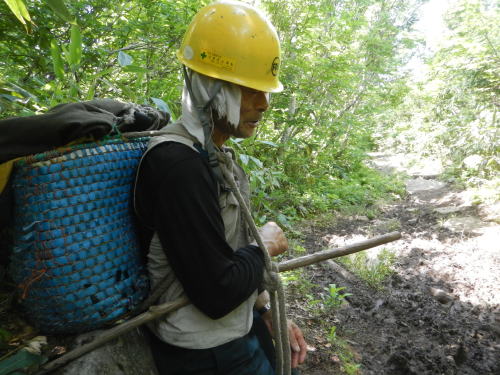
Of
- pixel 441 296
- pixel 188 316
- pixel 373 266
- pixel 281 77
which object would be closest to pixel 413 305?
pixel 441 296

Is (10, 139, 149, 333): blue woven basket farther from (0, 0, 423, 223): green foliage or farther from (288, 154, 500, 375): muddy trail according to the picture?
(288, 154, 500, 375): muddy trail

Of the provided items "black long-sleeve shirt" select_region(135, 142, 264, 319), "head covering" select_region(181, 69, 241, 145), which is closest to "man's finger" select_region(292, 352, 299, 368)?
"black long-sleeve shirt" select_region(135, 142, 264, 319)

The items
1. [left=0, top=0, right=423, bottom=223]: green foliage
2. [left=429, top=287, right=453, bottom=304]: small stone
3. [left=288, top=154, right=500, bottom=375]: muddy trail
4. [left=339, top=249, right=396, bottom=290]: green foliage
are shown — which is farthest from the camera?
[left=339, top=249, right=396, bottom=290]: green foliage

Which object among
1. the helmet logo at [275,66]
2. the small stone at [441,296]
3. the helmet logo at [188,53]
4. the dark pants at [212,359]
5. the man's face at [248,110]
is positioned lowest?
the small stone at [441,296]

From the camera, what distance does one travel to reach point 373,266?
15.0 ft

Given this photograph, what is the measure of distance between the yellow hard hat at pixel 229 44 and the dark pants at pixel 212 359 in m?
1.10

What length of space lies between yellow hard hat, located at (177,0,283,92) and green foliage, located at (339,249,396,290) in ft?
12.0

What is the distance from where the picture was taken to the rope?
128 centimetres

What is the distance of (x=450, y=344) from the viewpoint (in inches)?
122

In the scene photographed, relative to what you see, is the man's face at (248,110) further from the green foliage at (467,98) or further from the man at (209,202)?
the green foliage at (467,98)

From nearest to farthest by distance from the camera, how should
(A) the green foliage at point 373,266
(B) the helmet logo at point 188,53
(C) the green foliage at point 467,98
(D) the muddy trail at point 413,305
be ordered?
(B) the helmet logo at point 188,53, (D) the muddy trail at point 413,305, (A) the green foliage at point 373,266, (C) the green foliage at point 467,98

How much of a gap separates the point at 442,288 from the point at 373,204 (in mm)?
4380

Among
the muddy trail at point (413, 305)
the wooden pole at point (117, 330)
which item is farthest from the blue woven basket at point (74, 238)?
the muddy trail at point (413, 305)

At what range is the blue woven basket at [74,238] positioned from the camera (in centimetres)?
100
